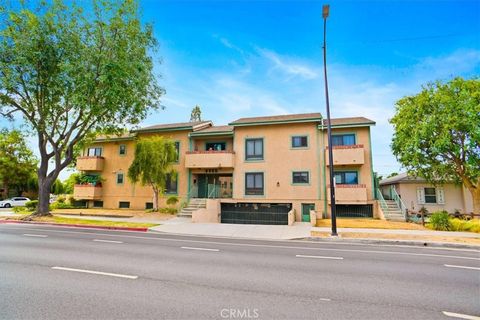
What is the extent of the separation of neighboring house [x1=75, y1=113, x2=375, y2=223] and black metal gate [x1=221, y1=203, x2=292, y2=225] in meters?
0.08

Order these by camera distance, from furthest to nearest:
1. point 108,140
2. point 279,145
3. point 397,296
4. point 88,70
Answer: point 108,140, point 279,145, point 88,70, point 397,296

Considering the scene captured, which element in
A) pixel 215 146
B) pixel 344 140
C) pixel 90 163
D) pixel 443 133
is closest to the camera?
pixel 443 133

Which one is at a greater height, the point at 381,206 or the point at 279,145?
the point at 279,145

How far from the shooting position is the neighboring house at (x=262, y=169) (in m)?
21.4

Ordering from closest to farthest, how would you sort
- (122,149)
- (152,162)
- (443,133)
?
(443,133)
(152,162)
(122,149)

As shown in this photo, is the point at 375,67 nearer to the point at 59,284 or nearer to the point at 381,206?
the point at 381,206

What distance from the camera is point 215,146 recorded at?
26.7 metres

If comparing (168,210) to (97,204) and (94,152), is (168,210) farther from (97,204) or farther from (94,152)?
(94,152)

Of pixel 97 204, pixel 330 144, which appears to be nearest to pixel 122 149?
pixel 97 204

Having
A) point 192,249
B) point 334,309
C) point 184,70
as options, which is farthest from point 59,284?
point 184,70

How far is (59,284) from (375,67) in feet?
67.1

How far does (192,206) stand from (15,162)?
37429 millimetres

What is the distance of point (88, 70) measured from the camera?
19672 mm

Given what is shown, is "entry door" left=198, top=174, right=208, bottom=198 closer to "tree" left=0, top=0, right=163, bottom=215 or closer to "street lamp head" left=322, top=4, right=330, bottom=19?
"tree" left=0, top=0, right=163, bottom=215
